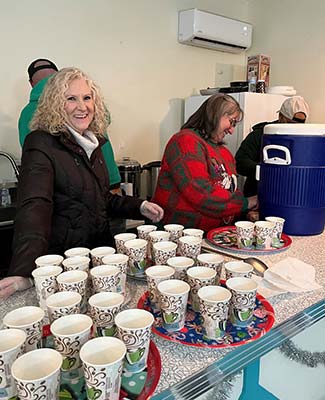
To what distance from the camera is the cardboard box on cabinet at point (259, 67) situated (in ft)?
11.1

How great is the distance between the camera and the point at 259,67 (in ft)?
11.1

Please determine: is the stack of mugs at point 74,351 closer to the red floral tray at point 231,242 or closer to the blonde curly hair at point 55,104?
the red floral tray at point 231,242

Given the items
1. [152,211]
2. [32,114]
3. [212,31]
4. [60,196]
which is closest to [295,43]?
[212,31]

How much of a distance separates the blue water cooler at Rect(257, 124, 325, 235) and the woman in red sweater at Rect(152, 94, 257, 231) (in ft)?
0.72

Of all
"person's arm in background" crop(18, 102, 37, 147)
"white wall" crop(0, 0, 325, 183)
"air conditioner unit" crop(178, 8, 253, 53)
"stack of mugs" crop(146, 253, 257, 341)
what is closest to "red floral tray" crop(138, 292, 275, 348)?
"stack of mugs" crop(146, 253, 257, 341)

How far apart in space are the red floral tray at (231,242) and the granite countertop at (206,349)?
0.07 ft

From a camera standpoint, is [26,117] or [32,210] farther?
[26,117]

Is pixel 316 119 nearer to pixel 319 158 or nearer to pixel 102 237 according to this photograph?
pixel 319 158

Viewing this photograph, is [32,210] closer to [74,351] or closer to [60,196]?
[60,196]

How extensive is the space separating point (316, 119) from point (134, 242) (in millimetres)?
2973

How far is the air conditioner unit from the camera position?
3172mm

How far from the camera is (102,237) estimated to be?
139 cm

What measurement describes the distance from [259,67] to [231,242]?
2581 mm

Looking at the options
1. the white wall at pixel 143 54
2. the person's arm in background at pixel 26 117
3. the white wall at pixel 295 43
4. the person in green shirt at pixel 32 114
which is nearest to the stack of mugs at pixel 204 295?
the person in green shirt at pixel 32 114
